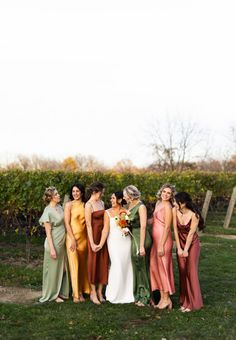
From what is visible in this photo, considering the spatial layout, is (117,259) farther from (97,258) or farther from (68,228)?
(68,228)

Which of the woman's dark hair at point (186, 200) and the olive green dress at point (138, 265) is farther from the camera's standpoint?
the olive green dress at point (138, 265)

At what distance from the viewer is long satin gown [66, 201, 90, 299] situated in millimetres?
8984

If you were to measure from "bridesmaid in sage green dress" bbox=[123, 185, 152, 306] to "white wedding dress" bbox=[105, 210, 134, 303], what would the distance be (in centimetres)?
12

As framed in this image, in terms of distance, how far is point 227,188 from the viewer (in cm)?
2769

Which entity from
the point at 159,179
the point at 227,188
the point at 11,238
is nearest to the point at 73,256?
the point at 11,238

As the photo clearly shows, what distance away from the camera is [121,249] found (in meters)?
8.85

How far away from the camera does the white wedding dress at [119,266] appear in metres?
8.83

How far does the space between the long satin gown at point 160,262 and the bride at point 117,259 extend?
0.46 meters

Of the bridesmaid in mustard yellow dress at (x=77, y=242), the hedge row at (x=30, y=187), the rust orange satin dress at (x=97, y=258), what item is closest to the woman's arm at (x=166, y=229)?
the rust orange satin dress at (x=97, y=258)

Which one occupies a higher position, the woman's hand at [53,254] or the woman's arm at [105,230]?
the woman's arm at [105,230]

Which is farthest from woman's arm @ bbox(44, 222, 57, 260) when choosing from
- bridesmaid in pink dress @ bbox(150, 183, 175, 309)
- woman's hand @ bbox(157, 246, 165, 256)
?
woman's hand @ bbox(157, 246, 165, 256)

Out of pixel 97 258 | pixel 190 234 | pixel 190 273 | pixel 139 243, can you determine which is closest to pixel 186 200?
pixel 190 234

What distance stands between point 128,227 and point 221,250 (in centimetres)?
743

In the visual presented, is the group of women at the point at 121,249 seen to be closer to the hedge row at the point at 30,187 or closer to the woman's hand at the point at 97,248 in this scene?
the woman's hand at the point at 97,248
